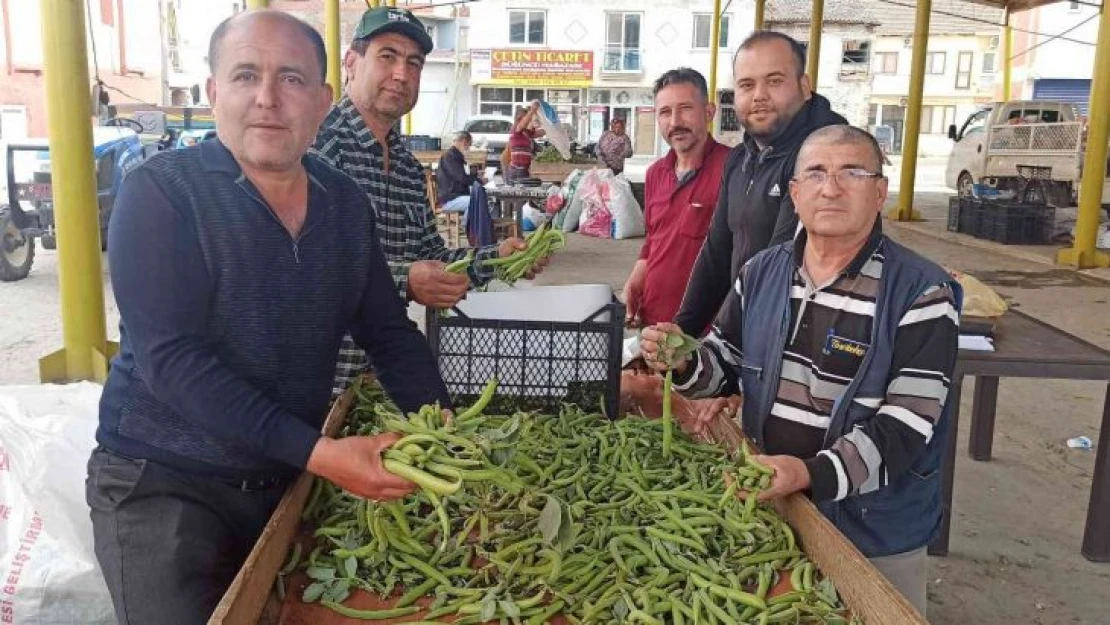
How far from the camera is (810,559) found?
1.96 meters

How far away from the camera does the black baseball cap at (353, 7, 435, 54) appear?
3.08 m

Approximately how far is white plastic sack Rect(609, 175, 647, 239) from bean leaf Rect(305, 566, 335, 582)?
12.5 m

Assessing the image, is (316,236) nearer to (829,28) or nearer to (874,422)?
(874,422)

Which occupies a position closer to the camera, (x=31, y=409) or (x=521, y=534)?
(x=521, y=534)

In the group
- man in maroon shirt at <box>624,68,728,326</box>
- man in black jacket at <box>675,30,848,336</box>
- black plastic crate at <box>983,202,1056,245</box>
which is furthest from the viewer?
black plastic crate at <box>983,202,1056,245</box>

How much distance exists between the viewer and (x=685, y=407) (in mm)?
2789

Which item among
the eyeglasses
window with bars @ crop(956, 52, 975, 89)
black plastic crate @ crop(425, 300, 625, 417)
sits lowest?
black plastic crate @ crop(425, 300, 625, 417)

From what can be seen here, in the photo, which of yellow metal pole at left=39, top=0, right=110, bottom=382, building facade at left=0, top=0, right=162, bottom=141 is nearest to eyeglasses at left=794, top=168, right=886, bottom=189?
yellow metal pole at left=39, top=0, right=110, bottom=382

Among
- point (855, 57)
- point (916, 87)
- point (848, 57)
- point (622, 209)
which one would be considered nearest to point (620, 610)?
point (622, 209)

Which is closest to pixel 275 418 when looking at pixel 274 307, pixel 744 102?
pixel 274 307

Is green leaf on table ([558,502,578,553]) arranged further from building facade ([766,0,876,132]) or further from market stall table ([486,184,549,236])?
building facade ([766,0,876,132])

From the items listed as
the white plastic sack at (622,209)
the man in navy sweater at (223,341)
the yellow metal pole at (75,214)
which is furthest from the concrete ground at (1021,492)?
the white plastic sack at (622,209)

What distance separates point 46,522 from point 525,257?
166cm

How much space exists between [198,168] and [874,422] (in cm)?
169
